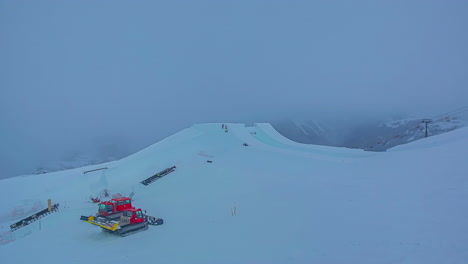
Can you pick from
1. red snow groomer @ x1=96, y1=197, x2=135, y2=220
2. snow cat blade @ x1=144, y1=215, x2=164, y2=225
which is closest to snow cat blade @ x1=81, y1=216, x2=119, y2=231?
red snow groomer @ x1=96, y1=197, x2=135, y2=220

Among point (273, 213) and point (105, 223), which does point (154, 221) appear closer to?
point (105, 223)

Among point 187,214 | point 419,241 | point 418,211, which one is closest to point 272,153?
point 187,214

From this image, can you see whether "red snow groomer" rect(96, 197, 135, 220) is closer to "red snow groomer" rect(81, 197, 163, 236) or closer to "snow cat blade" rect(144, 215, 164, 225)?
"red snow groomer" rect(81, 197, 163, 236)

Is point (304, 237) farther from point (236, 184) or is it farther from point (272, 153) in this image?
point (272, 153)

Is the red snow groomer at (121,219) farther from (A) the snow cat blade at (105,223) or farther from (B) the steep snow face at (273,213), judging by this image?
(B) the steep snow face at (273,213)

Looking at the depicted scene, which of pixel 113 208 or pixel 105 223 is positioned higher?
pixel 113 208

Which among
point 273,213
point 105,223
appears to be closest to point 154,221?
point 105,223

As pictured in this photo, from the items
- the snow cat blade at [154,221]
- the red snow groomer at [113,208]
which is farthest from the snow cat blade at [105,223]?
the snow cat blade at [154,221]

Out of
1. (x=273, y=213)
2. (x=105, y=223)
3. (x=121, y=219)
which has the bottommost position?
(x=105, y=223)
